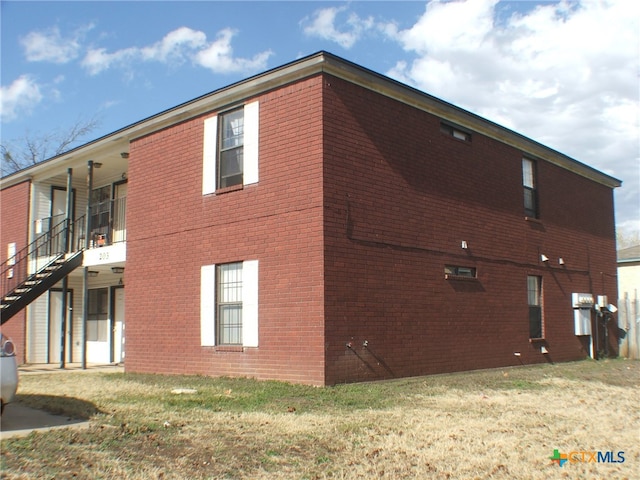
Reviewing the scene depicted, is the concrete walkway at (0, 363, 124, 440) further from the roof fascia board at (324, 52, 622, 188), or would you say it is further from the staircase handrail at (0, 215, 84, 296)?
the staircase handrail at (0, 215, 84, 296)

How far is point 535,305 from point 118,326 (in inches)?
471

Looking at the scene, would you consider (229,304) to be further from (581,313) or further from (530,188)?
(581,313)

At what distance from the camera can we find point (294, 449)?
271 inches

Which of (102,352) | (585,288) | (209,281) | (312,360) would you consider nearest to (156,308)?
(209,281)

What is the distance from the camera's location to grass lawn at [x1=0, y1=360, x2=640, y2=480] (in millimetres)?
6237

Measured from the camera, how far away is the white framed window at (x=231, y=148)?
1334cm

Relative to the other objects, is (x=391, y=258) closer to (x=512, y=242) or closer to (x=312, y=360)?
(x=312, y=360)

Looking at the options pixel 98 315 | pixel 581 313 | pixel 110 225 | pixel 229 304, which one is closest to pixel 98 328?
pixel 98 315

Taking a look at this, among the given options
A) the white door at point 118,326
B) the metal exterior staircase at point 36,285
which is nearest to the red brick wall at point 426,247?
the metal exterior staircase at point 36,285

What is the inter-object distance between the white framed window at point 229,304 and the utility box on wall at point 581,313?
10.7 meters

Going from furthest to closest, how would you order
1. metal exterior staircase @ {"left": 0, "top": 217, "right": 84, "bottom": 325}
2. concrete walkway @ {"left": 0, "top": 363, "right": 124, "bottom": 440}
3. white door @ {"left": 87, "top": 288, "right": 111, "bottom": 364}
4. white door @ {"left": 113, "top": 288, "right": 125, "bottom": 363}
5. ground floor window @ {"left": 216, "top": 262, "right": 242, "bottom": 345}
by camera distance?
white door @ {"left": 87, "top": 288, "right": 111, "bottom": 364}
white door @ {"left": 113, "top": 288, "right": 125, "bottom": 363}
metal exterior staircase @ {"left": 0, "top": 217, "right": 84, "bottom": 325}
ground floor window @ {"left": 216, "top": 262, "right": 242, "bottom": 345}
concrete walkway @ {"left": 0, "top": 363, "right": 124, "bottom": 440}

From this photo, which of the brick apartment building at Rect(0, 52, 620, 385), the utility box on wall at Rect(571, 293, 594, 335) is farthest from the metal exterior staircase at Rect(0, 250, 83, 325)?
the utility box on wall at Rect(571, 293, 594, 335)

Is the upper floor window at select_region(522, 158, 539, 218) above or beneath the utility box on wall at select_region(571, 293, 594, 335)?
above

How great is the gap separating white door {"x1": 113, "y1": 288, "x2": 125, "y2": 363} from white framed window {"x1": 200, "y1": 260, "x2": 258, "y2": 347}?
6.89m
